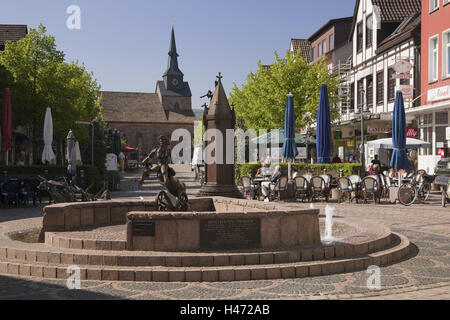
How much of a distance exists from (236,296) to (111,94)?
10943 centimetres

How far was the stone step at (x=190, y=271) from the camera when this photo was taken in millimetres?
6594

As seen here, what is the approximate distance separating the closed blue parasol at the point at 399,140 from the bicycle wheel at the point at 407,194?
2.30 ft

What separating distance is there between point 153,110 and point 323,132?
309 ft

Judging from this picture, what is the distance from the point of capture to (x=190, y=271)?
662 cm

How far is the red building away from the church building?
83040 mm

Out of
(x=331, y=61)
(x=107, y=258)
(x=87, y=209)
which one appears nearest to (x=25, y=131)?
(x=331, y=61)

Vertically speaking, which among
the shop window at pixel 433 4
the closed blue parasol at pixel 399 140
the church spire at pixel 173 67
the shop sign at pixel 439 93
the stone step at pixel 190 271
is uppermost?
the church spire at pixel 173 67

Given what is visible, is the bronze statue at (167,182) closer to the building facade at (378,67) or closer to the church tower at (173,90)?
the building facade at (378,67)

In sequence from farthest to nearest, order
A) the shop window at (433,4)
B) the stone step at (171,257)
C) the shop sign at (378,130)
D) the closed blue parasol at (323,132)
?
the shop sign at (378,130)
the shop window at (433,4)
the closed blue parasol at (323,132)
the stone step at (171,257)

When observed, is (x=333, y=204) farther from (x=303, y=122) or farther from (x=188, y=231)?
(x=303, y=122)

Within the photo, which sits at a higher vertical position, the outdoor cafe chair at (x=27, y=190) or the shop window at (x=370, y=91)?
the shop window at (x=370, y=91)

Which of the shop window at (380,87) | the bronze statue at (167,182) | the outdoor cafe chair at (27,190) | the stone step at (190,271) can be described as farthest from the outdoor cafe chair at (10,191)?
the shop window at (380,87)

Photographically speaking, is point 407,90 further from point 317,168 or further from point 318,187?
point 318,187

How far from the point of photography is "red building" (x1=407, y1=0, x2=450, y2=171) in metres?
23.8
